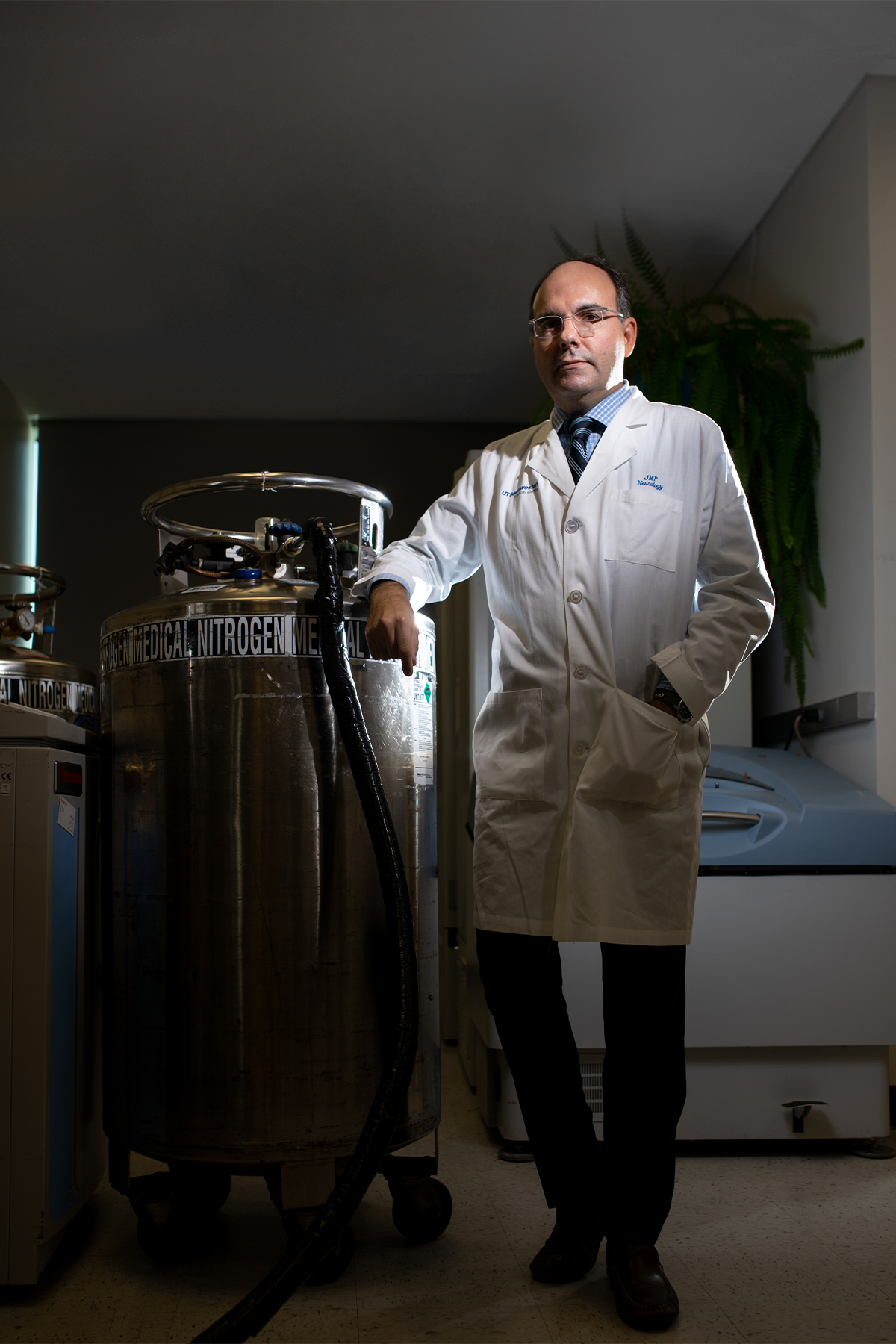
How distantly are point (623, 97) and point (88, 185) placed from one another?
5.09 feet

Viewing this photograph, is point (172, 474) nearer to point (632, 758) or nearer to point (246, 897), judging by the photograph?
point (246, 897)

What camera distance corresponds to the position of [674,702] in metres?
1.48

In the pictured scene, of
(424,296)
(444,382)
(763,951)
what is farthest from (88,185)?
(763,951)

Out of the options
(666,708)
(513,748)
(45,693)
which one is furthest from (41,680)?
(666,708)

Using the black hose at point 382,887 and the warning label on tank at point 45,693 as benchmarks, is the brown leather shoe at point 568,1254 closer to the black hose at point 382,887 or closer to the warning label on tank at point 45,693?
the black hose at point 382,887

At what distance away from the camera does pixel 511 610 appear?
5.40ft

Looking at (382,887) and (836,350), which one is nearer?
(382,887)

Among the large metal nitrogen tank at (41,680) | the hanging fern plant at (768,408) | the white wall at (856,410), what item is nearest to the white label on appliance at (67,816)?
the large metal nitrogen tank at (41,680)

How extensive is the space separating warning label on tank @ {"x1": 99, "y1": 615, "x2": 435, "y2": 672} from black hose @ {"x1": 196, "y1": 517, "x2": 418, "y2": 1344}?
3cm

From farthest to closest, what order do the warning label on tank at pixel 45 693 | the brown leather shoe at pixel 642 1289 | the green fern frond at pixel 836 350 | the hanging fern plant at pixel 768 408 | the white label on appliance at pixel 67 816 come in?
the hanging fern plant at pixel 768 408 → the green fern frond at pixel 836 350 → the warning label on tank at pixel 45 693 → the white label on appliance at pixel 67 816 → the brown leather shoe at pixel 642 1289

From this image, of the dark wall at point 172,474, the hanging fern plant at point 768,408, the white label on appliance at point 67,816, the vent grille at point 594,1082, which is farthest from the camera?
the dark wall at point 172,474

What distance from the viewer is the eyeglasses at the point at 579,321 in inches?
64.9

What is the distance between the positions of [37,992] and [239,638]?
593mm

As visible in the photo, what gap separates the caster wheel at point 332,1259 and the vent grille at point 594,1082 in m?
0.79
